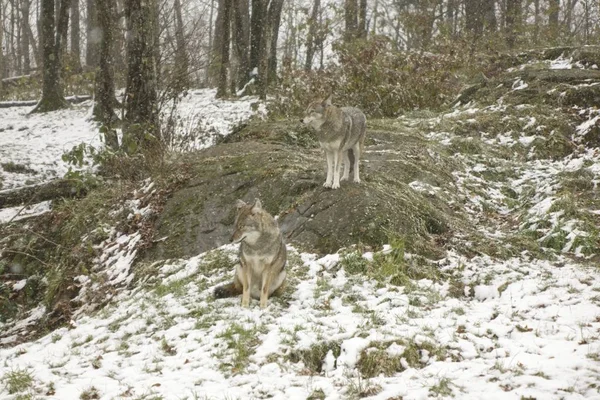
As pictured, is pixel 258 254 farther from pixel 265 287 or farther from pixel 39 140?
pixel 39 140

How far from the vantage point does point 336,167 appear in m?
7.44

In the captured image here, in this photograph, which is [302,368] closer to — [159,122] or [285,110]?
[159,122]

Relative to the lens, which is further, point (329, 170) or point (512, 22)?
point (512, 22)

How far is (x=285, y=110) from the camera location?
1538 centimetres

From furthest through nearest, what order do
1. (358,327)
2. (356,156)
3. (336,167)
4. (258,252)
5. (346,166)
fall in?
1. (346,166)
2. (356,156)
3. (336,167)
4. (258,252)
5. (358,327)

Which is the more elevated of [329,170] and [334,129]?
[334,129]

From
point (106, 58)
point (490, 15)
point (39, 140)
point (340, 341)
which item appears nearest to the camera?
point (340, 341)

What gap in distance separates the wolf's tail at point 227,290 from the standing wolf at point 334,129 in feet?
7.58

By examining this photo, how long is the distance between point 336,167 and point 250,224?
227 centimetres

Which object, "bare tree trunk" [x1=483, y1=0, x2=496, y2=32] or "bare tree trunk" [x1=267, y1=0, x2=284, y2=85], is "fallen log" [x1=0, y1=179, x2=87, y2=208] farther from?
"bare tree trunk" [x1=483, y1=0, x2=496, y2=32]

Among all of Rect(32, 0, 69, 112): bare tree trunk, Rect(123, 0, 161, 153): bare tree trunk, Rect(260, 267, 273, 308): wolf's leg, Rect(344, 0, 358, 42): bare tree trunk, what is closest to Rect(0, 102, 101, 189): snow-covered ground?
Rect(32, 0, 69, 112): bare tree trunk

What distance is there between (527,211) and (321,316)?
15.0ft

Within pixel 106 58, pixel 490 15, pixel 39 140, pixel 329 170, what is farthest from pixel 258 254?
pixel 490 15

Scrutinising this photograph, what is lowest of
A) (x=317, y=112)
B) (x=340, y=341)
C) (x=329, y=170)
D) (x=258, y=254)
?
(x=340, y=341)
